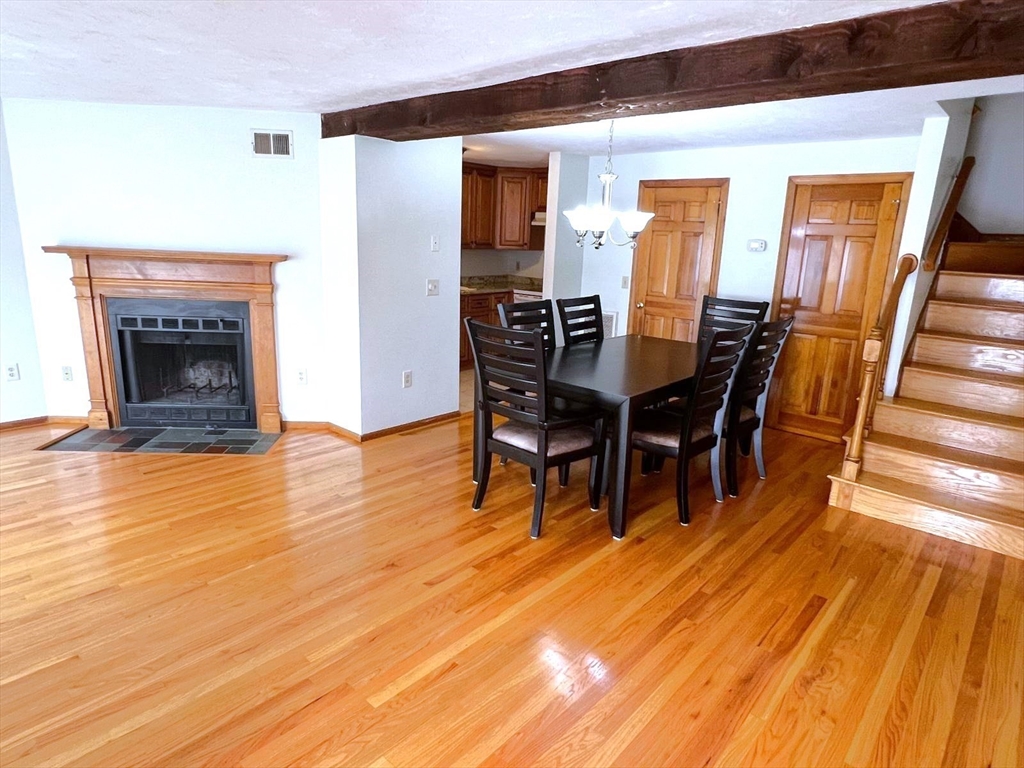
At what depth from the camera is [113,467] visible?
3568mm

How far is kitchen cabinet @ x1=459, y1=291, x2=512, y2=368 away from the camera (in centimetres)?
608

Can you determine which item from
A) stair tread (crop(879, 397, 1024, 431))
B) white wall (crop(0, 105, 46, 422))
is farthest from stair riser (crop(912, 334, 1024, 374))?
white wall (crop(0, 105, 46, 422))

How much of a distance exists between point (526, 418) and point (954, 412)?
251 centimetres

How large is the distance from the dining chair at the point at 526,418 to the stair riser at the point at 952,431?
6.03 ft

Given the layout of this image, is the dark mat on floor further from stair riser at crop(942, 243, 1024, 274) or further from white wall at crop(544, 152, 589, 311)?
stair riser at crop(942, 243, 1024, 274)

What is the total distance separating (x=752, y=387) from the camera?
11.2 ft

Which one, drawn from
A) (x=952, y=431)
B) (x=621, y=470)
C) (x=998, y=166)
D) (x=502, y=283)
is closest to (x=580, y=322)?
(x=621, y=470)

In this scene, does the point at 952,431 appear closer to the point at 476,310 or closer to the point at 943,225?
the point at 943,225

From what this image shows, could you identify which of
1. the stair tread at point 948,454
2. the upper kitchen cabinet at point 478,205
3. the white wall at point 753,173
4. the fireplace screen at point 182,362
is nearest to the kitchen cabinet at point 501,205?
the upper kitchen cabinet at point 478,205

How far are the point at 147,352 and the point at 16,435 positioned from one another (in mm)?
969

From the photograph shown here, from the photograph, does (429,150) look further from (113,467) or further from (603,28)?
(113,467)

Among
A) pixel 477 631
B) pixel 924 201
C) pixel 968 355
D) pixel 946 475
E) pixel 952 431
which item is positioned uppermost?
pixel 924 201

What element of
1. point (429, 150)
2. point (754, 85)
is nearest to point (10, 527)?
point (429, 150)

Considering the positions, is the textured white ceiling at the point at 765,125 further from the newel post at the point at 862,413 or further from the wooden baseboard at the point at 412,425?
the wooden baseboard at the point at 412,425
